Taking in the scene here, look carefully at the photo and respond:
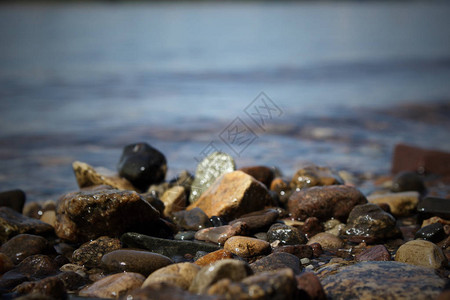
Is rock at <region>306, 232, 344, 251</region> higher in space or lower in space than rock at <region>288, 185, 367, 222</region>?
lower

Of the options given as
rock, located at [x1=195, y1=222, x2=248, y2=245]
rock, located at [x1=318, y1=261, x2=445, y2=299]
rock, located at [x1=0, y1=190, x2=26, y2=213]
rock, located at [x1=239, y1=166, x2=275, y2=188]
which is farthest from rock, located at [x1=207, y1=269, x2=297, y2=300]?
rock, located at [x1=0, y1=190, x2=26, y2=213]

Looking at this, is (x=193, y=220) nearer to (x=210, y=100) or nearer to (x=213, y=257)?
(x=213, y=257)

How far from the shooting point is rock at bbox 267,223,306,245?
4.31 metres

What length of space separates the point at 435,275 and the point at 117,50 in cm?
2198

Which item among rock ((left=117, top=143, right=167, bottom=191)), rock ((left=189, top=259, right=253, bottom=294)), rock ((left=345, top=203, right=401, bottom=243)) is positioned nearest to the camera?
rock ((left=189, top=259, right=253, bottom=294))

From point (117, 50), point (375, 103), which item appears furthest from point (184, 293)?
point (117, 50)

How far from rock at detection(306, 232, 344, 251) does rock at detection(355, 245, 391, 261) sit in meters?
0.31

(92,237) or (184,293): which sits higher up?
(184,293)

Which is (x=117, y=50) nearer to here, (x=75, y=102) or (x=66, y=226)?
(x=75, y=102)

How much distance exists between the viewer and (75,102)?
13.3 meters

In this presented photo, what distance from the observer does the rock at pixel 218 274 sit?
2943mm

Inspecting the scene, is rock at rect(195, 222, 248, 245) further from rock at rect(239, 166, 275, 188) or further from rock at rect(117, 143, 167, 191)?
rock at rect(117, 143, 167, 191)

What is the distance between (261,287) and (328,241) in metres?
1.78

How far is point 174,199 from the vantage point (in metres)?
5.34
